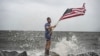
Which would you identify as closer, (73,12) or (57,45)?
(73,12)

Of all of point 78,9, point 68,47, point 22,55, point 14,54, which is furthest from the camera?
point 68,47

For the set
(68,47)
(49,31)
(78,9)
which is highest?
(78,9)

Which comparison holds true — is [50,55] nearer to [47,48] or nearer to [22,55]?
[47,48]

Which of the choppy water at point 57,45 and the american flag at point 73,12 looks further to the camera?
the choppy water at point 57,45

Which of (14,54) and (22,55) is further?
(14,54)

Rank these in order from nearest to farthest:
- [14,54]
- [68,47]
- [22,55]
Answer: [22,55] < [14,54] < [68,47]

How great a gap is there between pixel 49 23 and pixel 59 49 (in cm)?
571

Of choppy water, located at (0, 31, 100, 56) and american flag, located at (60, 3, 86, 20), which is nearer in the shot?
american flag, located at (60, 3, 86, 20)

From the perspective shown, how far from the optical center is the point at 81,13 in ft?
62.5

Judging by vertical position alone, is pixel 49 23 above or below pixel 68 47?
above

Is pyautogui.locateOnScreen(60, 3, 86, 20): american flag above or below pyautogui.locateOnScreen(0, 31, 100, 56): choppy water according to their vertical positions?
above

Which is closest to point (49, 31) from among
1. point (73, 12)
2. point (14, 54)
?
point (73, 12)

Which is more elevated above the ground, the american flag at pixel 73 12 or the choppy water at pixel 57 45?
the american flag at pixel 73 12

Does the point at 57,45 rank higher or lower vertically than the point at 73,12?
lower
